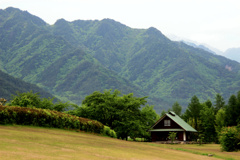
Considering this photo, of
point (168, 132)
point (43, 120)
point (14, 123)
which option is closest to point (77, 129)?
point (43, 120)

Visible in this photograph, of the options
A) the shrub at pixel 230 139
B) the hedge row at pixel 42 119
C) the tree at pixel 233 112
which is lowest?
the shrub at pixel 230 139

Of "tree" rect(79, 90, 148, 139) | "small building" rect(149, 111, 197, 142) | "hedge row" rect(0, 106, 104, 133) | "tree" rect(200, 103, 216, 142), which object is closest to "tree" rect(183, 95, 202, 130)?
"tree" rect(200, 103, 216, 142)

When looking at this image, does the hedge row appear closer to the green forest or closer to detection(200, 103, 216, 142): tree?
the green forest

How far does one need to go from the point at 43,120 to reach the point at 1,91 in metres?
181

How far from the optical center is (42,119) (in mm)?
30938

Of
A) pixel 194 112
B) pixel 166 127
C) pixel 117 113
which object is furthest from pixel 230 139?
pixel 194 112

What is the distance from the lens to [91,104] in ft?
162

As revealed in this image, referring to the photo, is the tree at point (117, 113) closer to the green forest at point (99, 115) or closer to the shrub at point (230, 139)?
the green forest at point (99, 115)

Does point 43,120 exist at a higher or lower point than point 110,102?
lower

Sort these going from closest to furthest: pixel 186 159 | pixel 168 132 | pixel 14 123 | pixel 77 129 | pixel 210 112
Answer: pixel 186 159
pixel 14 123
pixel 77 129
pixel 168 132
pixel 210 112

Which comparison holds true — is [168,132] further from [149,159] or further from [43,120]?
[149,159]

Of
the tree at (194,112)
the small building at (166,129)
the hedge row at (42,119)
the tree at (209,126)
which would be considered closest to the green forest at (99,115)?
the hedge row at (42,119)

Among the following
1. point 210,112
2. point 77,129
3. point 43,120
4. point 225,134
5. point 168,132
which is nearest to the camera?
point 43,120

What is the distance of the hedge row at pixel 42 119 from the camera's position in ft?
91.2
